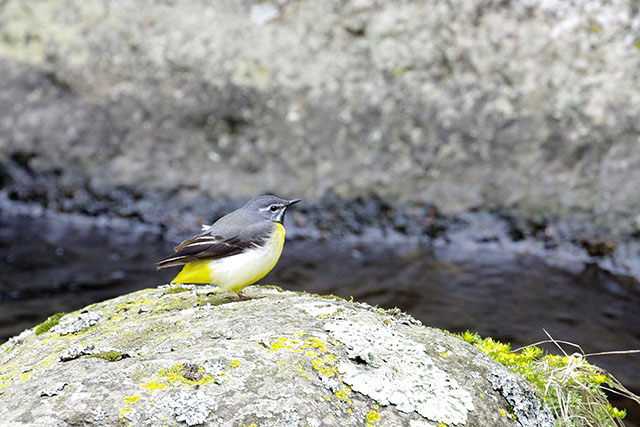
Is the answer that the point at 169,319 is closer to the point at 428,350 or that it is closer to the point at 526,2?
the point at 428,350

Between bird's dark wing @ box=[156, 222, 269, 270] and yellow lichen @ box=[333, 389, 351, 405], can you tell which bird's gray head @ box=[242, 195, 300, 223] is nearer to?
bird's dark wing @ box=[156, 222, 269, 270]

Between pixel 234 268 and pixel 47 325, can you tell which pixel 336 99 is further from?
pixel 47 325

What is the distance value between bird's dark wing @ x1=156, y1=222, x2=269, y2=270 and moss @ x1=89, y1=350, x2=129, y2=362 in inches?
60.6

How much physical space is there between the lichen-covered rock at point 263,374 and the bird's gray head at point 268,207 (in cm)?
136

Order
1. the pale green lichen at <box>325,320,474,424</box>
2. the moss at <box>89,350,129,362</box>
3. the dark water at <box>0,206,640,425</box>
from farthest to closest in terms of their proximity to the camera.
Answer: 1. the dark water at <box>0,206,640,425</box>
2. the moss at <box>89,350,129,362</box>
3. the pale green lichen at <box>325,320,474,424</box>

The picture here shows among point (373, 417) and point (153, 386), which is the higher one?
point (153, 386)

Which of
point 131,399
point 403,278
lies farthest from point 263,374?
point 403,278

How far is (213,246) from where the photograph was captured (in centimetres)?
561

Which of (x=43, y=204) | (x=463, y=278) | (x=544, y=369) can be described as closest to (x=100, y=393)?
(x=544, y=369)

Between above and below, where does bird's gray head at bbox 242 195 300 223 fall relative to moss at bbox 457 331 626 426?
above

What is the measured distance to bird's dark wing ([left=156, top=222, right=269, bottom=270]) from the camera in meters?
5.48

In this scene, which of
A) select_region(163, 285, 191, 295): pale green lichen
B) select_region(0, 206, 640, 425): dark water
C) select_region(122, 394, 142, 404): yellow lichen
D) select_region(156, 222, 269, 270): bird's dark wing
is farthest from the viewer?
select_region(0, 206, 640, 425): dark water

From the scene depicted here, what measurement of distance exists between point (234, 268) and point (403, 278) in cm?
558

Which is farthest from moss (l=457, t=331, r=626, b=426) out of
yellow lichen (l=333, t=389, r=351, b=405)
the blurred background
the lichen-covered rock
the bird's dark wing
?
the blurred background
